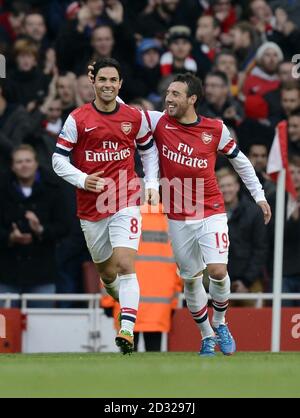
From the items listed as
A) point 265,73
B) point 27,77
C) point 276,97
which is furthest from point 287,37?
point 27,77

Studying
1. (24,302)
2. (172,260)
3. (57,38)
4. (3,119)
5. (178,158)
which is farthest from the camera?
(57,38)

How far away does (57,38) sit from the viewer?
2080 cm

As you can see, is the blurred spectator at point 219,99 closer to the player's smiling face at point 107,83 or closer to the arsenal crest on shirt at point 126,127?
the arsenal crest on shirt at point 126,127

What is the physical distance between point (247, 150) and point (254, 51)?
267 centimetres

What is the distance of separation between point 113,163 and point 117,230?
571 mm

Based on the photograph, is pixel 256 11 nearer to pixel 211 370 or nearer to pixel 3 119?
pixel 3 119

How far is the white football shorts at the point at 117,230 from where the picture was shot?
13.7m

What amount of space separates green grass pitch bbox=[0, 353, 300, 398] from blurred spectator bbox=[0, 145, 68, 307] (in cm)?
409

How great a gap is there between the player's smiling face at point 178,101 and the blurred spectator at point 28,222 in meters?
3.66

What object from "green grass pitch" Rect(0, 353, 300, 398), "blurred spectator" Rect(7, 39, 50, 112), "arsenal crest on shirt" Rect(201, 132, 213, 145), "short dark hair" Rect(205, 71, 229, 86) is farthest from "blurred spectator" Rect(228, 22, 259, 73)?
"green grass pitch" Rect(0, 353, 300, 398)

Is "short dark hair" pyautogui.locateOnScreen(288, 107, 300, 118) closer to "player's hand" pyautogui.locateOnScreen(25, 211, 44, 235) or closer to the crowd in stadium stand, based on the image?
the crowd in stadium stand

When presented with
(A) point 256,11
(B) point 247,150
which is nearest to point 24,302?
(B) point 247,150

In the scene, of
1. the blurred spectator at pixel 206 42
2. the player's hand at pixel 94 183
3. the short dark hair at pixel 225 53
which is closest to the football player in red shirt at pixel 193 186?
the player's hand at pixel 94 183

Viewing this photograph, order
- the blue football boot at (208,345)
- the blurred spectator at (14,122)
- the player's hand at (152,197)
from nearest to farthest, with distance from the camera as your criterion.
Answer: the player's hand at (152,197) → the blue football boot at (208,345) → the blurred spectator at (14,122)
